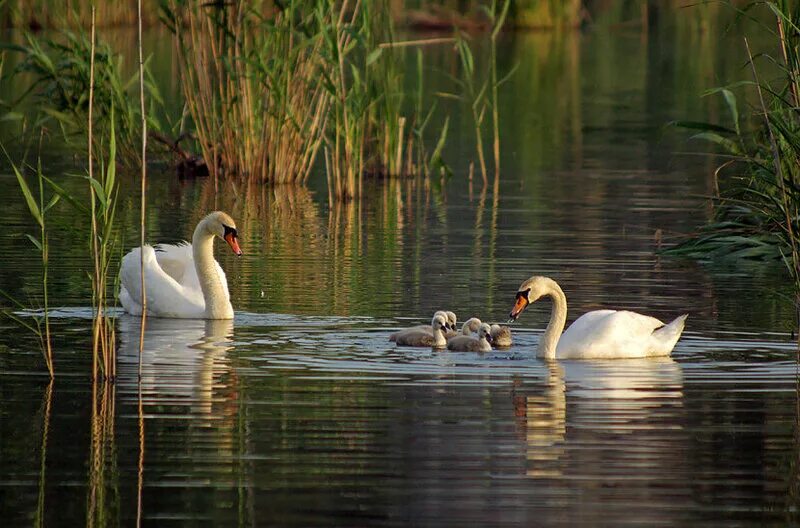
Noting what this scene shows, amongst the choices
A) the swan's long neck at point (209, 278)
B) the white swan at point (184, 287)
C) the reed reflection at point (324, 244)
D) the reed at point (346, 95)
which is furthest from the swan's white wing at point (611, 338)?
the reed at point (346, 95)

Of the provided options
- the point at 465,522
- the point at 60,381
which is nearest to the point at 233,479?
the point at 465,522

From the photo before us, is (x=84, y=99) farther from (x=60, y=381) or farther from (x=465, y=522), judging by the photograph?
(x=465, y=522)

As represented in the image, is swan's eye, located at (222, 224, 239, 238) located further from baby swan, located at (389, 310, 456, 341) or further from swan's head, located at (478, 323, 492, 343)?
swan's head, located at (478, 323, 492, 343)

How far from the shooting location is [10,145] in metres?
23.0

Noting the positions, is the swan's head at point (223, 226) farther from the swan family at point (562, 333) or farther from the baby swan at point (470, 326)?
the baby swan at point (470, 326)

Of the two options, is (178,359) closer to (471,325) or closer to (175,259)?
(471,325)

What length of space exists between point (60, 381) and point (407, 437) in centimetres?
209

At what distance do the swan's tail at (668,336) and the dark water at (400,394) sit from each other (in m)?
0.11

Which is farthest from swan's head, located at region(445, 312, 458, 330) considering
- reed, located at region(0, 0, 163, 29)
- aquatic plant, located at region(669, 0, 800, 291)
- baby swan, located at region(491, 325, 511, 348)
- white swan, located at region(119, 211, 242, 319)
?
reed, located at region(0, 0, 163, 29)

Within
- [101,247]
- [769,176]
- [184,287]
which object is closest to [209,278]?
[184,287]

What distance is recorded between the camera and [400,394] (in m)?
8.77

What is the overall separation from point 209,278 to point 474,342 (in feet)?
7.33

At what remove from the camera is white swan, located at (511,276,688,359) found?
32.9 feet

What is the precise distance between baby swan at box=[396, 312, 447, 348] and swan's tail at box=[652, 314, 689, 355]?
1164 mm
